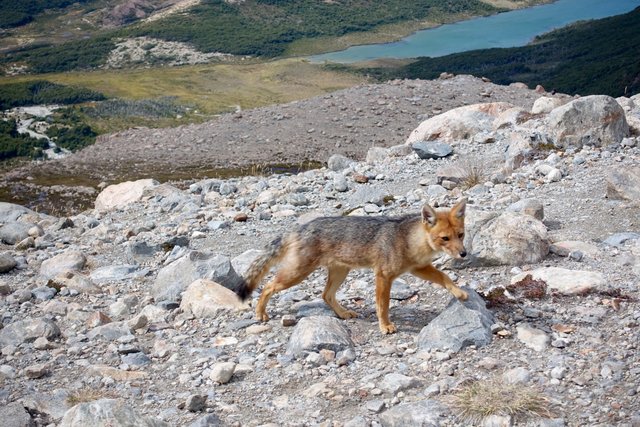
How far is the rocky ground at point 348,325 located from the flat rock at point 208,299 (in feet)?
0.09

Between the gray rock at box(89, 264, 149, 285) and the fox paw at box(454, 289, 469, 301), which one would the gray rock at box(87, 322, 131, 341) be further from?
the fox paw at box(454, 289, 469, 301)

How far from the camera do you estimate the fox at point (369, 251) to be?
9.08 m

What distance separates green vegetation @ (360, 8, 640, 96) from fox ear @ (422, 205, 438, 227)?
300 feet

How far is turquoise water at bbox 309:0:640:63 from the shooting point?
16038 centimetres


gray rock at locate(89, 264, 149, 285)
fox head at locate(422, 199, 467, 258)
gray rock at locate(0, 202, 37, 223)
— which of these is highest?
fox head at locate(422, 199, 467, 258)

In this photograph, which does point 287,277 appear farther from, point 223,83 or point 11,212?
point 223,83

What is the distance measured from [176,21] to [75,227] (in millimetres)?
187461

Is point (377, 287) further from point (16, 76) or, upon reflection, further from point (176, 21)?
point (176, 21)

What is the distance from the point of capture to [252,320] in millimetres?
10578

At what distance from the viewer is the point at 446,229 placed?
8.95m

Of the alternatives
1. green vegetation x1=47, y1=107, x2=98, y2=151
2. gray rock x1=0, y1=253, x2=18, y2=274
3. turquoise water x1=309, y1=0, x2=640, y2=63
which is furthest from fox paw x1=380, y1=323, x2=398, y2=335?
turquoise water x1=309, y1=0, x2=640, y2=63

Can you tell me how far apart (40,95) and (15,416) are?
11368cm

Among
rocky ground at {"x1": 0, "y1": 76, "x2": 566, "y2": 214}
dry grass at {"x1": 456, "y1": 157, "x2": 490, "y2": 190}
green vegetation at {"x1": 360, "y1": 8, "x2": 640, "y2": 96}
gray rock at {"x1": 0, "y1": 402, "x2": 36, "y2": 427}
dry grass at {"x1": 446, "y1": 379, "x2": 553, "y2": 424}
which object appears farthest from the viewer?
green vegetation at {"x1": 360, "y1": 8, "x2": 640, "y2": 96}

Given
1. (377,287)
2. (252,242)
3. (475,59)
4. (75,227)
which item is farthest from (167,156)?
(475,59)
